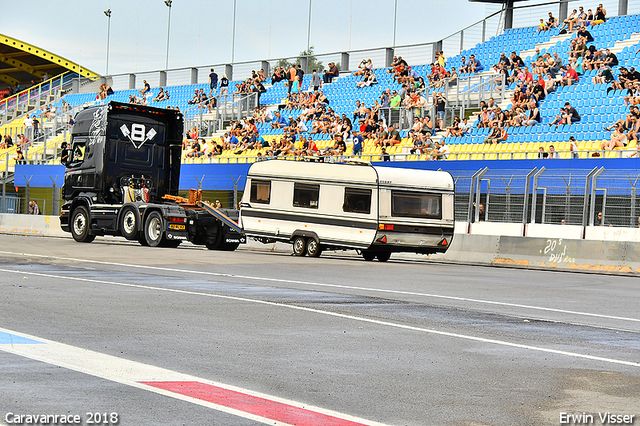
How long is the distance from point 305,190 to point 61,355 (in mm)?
18697

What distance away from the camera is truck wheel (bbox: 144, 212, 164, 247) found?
1086 inches

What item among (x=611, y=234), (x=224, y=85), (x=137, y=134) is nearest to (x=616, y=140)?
(x=611, y=234)

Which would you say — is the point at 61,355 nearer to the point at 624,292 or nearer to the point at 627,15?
the point at 624,292

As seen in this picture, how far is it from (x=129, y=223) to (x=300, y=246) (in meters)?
5.98

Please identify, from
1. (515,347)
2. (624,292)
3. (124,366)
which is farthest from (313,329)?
(624,292)

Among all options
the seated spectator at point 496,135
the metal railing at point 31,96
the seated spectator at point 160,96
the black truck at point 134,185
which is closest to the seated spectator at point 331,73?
the seated spectator at point 160,96

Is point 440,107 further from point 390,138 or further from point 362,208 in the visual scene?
point 362,208

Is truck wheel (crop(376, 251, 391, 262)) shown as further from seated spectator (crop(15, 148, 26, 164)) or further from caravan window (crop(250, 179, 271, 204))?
seated spectator (crop(15, 148, 26, 164))

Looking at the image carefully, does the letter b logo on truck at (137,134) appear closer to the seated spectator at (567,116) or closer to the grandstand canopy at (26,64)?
the seated spectator at (567,116)

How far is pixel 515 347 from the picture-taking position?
8930 mm

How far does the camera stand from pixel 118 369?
7.03 metres

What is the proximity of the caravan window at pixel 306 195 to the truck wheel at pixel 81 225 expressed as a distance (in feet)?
25.7

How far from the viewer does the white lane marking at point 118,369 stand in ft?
19.4

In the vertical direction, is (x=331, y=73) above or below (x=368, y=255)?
above
